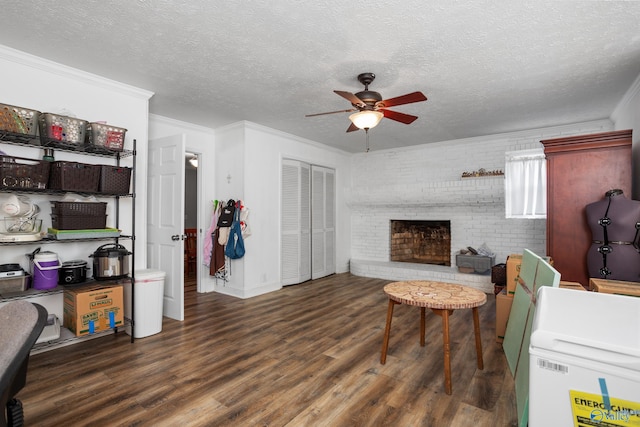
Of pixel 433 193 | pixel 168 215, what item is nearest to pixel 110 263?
pixel 168 215

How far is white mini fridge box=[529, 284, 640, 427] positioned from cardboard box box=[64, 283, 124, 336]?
3.16m

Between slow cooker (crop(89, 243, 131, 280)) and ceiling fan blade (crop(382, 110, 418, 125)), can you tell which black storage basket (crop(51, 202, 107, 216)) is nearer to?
slow cooker (crop(89, 243, 131, 280))

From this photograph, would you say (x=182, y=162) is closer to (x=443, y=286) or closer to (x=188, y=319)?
(x=188, y=319)

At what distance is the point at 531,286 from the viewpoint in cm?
215

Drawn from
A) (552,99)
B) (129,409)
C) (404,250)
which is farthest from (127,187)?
(404,250)

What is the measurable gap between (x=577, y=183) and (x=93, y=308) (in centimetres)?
452

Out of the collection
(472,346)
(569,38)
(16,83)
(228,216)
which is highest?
(569,38)

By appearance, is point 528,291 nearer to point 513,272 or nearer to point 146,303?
point 513,272

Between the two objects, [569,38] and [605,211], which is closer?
[569,38]

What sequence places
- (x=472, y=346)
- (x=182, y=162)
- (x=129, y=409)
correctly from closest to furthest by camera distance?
1. (x=129, y=409)
2. (x=472, y=346)
3. (x=182, y=162)

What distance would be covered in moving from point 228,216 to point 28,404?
284cm

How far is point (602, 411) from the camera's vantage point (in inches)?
45.2

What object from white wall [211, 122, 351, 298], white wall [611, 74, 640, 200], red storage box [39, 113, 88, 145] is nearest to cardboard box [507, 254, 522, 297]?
white wall [611, 74, 640, 200]

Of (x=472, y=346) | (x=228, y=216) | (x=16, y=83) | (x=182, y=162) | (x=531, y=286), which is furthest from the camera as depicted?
(x=228, y=216)
